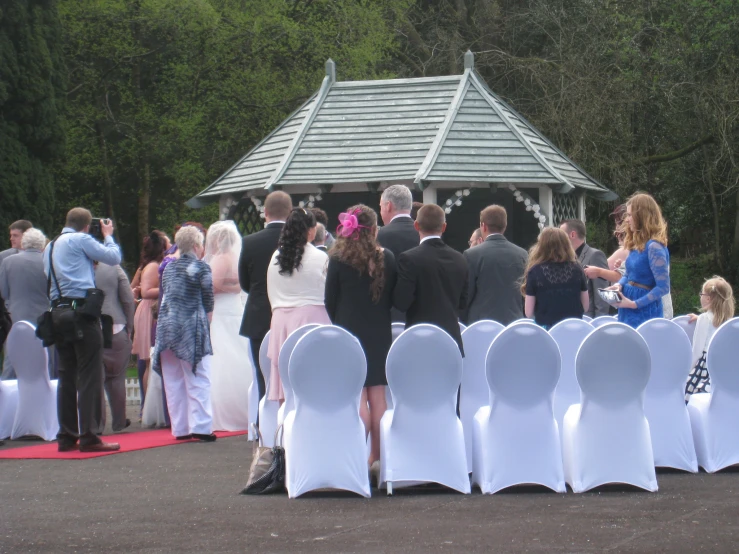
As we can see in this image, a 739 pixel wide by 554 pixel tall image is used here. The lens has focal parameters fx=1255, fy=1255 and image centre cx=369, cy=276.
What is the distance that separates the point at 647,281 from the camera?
9.03m

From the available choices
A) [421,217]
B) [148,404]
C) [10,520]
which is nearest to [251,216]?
[148,404]

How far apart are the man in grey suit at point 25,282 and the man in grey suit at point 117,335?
2.20 feet

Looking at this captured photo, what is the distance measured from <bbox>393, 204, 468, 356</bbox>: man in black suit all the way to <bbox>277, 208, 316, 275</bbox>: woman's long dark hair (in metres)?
0.92

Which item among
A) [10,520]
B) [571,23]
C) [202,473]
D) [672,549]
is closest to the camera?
[672,549]

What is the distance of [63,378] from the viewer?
385 inches

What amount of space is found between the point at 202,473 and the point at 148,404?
3661 mm

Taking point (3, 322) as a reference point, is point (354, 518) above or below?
below

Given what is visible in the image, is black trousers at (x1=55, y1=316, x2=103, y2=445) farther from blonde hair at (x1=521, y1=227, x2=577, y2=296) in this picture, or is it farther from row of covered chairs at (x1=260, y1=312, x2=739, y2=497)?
blonde hair at (x1=521, y1=227, x2=577, y2=296)

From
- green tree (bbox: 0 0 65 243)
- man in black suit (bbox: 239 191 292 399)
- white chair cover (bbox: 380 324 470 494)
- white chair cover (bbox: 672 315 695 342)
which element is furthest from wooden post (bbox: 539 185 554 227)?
white chair cover (bbox: 380 324 470 494)

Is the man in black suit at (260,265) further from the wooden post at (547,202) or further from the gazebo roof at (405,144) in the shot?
the wooden post at (547,202)

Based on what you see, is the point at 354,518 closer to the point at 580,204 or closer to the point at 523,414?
the point at 523,414

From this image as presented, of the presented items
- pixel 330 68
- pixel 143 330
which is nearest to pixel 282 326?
pixel 143 330

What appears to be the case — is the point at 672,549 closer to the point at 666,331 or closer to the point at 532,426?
the point at 532,426

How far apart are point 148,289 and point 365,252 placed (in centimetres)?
490
